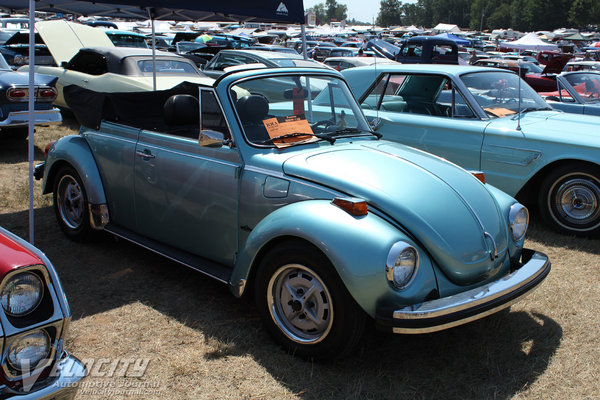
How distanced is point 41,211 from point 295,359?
161 inches

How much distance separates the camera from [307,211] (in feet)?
10.6

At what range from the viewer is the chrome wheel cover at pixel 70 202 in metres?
5.08

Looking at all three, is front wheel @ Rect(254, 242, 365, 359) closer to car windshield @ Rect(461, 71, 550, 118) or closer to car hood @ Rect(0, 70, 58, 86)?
car windshield @ Rect(461, 71, 550, 118)

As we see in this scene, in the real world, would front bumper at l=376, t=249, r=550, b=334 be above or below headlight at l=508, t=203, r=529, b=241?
below

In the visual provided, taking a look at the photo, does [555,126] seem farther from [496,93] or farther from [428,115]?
[428,115]

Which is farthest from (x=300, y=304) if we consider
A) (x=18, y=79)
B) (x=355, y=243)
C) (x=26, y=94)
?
(x=18, y=79)

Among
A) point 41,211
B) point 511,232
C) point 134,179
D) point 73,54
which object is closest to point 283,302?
point 511,232

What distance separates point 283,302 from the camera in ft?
11.0

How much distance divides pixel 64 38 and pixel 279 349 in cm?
1061

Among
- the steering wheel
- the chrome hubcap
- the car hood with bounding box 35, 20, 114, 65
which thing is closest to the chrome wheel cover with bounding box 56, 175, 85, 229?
the steering wheel

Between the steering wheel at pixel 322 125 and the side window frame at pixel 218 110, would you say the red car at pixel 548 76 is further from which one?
the side window frame at pixel 218 110

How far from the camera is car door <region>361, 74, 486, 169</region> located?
6.18m

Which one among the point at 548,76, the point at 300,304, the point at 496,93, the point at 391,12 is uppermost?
the point at 391,12

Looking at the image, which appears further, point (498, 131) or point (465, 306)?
point (498, 131)
